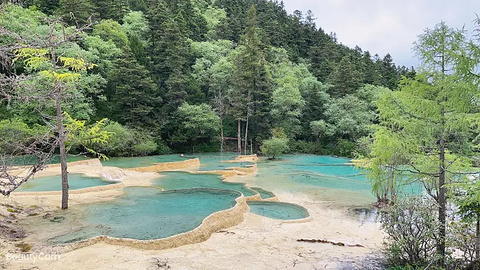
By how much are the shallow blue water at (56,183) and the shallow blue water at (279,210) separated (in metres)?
7.51

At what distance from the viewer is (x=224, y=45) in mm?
41375

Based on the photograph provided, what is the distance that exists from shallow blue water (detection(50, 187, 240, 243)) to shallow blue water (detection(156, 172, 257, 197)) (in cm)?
130

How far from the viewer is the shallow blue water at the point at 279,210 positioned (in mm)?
11500

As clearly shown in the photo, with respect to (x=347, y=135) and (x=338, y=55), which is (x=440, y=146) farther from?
(x=338, y=55)

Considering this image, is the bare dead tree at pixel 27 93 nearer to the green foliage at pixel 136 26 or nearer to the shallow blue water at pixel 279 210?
the shallow blue water at pixel 279 210

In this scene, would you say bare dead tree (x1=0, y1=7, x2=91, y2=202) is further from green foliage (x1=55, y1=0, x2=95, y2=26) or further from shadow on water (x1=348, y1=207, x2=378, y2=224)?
green foliage (x1=55, y1=0, x2=95, y2=26)

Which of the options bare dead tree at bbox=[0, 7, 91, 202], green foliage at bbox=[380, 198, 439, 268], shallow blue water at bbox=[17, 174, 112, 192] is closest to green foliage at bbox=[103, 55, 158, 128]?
shallow blue water at bbox=[17, 174, 112, 192]

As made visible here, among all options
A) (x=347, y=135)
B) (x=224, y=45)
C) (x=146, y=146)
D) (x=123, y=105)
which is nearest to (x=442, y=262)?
(x=146, y=146)

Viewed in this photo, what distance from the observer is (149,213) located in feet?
34.3

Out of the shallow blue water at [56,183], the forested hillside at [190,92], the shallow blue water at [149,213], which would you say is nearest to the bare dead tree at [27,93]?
the shallow blue water at [149,213]

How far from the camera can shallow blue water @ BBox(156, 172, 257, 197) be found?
15.0 m

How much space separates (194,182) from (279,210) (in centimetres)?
582

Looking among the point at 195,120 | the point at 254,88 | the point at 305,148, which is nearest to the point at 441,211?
the point at 195,120

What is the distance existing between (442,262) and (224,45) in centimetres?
3865
